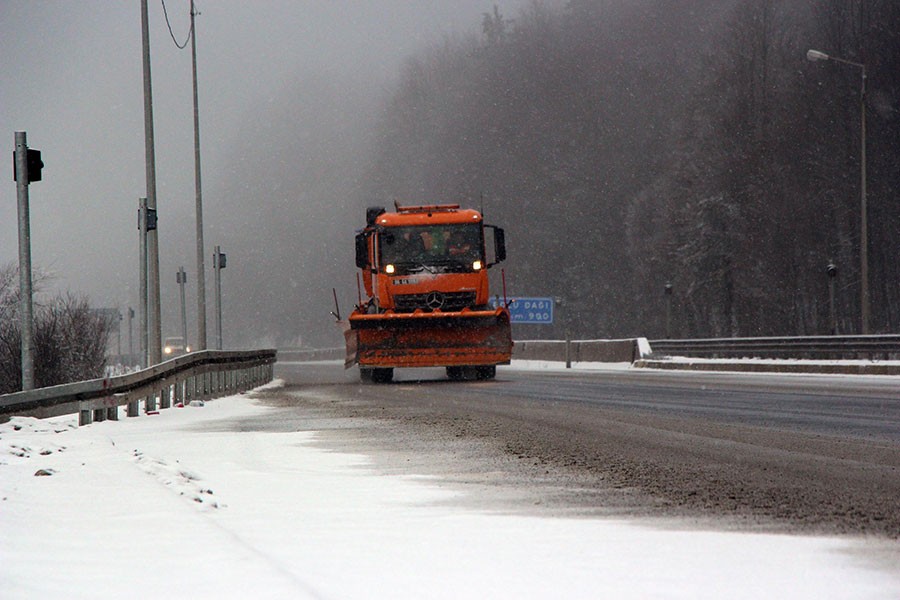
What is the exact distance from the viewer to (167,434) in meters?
11.7

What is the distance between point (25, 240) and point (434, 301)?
10.2 metres

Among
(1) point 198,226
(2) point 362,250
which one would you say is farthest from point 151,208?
(1) point 198,226

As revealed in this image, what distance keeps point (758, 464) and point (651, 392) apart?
10611 mm

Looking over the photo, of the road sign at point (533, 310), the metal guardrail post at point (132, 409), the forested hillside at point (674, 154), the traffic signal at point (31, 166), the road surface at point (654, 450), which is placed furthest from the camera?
the forested hillside at point (674, 154)

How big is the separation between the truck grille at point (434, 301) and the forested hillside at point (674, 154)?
1203 inches

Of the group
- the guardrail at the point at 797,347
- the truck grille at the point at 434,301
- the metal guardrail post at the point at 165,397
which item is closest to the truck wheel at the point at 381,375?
the truck grille at the point at 434,301

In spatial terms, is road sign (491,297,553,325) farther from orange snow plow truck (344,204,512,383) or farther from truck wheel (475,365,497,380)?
orange snow plow truck (344,204,512,383)

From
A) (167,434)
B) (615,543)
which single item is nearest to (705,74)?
(167,434)

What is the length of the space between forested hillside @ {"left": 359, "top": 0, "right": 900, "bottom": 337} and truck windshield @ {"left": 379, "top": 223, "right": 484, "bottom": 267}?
29869mm

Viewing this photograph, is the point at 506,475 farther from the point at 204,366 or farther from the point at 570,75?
the point at 570,75

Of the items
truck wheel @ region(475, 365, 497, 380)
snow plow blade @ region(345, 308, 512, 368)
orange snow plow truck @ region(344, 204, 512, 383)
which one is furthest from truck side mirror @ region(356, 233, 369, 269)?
truck wheel @ region(475, 365, 497, 380)

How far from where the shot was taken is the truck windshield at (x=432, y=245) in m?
24.3

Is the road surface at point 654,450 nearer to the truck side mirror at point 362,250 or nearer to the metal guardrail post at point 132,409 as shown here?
the metal guardrail post at point 132,409

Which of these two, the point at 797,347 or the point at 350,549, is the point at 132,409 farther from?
the point at 797,347
